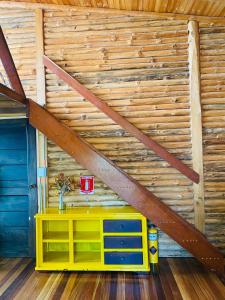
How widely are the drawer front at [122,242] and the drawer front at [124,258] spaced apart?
0.32 ft

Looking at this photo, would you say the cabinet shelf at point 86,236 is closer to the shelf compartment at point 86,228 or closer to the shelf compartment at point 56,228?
the shelf compartment at point 86,228

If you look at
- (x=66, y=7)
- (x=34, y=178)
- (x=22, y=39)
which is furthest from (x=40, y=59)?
(x=34, y=178)

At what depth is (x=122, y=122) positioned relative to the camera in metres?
3.99

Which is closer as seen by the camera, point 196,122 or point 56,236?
point 56,236

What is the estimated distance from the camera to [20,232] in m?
4.23

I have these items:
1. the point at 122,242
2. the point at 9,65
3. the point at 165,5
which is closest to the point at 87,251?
the point at 122,242

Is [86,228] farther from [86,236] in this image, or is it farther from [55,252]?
[55,252]

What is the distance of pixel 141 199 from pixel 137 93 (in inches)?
67.4

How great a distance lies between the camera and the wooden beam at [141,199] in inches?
132

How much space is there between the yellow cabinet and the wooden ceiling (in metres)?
3.14

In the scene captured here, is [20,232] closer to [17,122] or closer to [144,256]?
[17,122]

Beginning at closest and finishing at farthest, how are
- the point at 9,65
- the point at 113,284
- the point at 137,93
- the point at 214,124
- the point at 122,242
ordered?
1. the point at 113,284
2. the point at 9,65
3. the point at 122,242
4. the point at 214,124
5. the point at 137,93

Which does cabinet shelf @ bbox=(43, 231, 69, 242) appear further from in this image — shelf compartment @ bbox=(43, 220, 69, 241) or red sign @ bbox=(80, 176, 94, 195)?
red sign @ bbox=(80, 176, 94, 195)

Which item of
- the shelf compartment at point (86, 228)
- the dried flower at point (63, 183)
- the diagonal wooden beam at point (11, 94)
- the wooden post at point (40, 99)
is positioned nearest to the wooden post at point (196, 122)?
the shelf compartment at point (86, 228)
